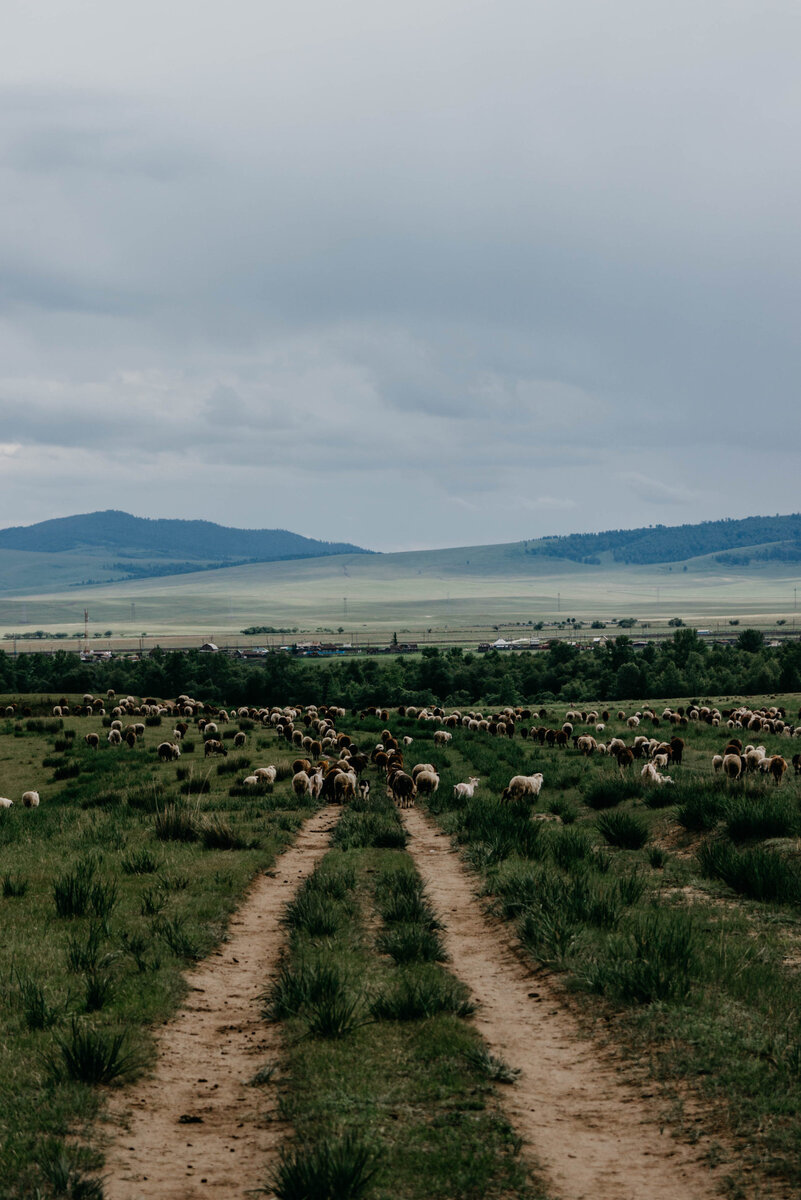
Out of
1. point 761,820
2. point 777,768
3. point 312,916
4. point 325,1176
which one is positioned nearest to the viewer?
point 325,1176

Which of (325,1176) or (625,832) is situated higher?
(325,1176)

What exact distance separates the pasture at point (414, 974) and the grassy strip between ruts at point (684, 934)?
33 millimetres

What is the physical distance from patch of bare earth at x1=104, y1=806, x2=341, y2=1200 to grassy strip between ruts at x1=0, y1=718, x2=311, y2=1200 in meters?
0.24

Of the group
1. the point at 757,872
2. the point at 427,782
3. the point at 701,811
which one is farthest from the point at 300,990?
the point at 427,782

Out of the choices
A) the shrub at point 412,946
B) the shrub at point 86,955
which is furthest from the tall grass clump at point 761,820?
the shrub at point 86,955

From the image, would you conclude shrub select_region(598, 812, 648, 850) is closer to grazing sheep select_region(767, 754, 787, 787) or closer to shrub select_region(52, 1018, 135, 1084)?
grazing sheep select_region(767, 754, 787, 787)

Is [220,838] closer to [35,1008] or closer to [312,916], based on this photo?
[312,916]

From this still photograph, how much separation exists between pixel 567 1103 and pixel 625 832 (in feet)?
39.7

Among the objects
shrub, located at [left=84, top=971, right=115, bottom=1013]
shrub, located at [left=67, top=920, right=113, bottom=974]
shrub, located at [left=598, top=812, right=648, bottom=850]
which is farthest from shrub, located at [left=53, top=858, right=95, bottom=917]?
shrub, located at [left=598, top=812, right=648, bottom=850]

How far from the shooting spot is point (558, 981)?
1029 centimetres

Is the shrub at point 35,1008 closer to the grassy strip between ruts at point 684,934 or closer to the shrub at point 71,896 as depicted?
the shrub at point 71,896

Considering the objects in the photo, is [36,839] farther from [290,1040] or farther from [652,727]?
[652,727]

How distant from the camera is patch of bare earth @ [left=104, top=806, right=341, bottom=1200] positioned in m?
6.32

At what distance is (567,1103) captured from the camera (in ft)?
24.2
